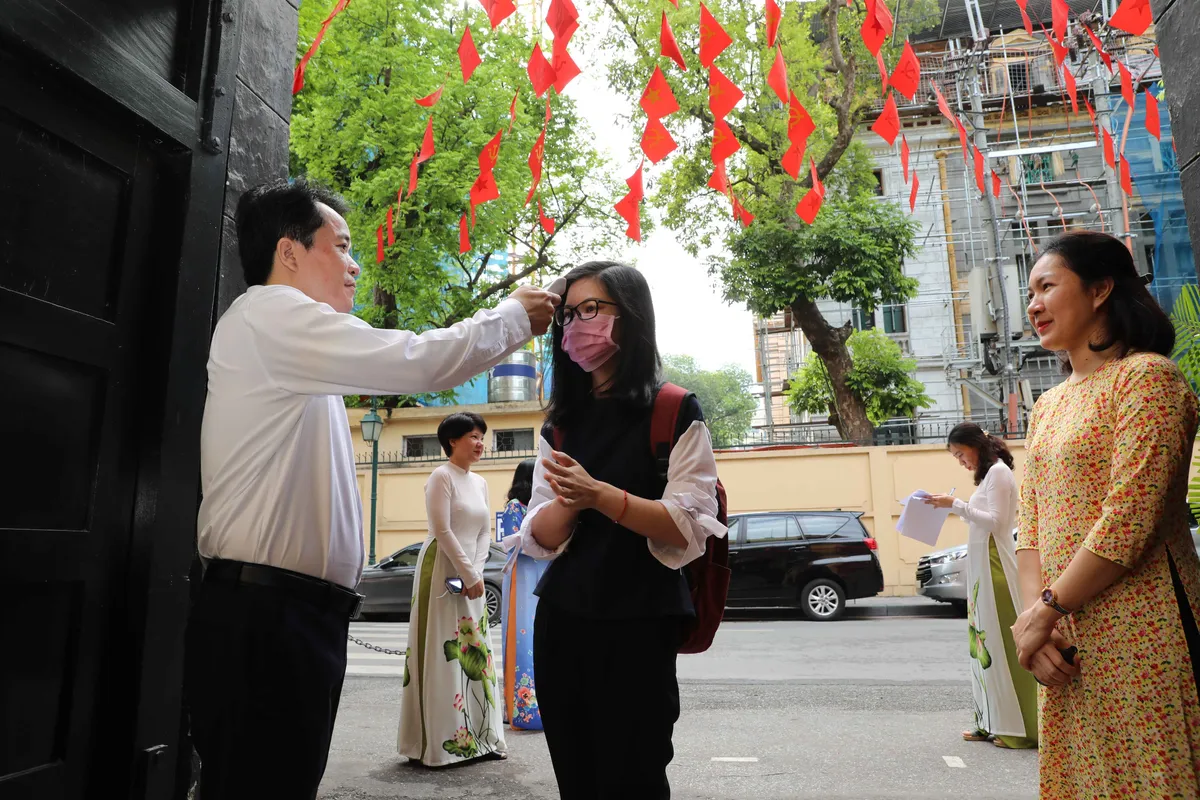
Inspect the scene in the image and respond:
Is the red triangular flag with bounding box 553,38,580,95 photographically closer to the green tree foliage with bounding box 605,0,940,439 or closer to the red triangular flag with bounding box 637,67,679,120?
the red triangular flag with bounding box 637,67,679,120

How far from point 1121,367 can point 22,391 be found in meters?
2.51

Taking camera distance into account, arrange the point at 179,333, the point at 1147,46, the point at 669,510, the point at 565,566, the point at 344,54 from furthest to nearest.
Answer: the point at 1147,46 → the point at 344,54 → the point at 179,333 → the point at 565,566 → the point at 669,510

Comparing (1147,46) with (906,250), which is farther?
(1147,46)

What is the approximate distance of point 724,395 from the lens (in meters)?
63.9

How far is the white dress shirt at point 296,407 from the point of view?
185 cm

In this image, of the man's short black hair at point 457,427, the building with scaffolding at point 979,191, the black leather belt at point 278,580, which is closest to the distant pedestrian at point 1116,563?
the black leather belt at point 278,580

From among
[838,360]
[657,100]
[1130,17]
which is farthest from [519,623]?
[838,360]

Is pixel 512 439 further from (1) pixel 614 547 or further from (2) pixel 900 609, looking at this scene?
(1) pixel 614 547

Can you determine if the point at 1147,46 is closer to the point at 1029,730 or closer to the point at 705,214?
the point at 705,214

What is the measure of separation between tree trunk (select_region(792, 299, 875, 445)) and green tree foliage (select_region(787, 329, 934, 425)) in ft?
1.68

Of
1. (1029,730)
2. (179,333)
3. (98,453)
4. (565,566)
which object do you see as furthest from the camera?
(1029,730)

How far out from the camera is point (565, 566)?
1.96 m

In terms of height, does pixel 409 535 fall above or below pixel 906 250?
below

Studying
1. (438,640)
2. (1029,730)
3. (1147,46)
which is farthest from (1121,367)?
(1147,46)
